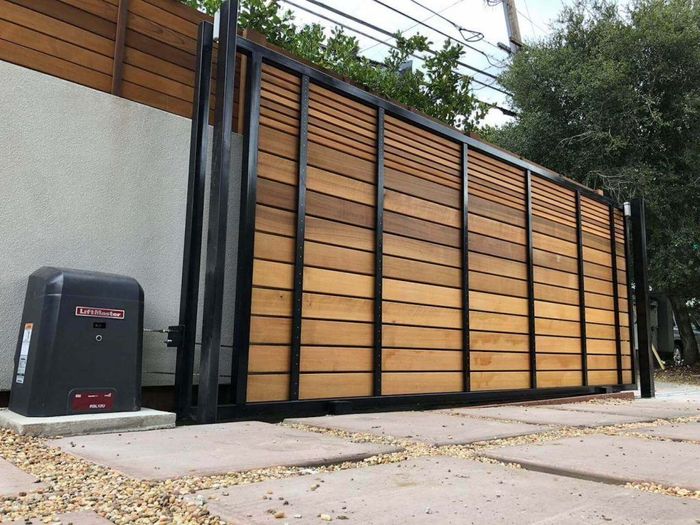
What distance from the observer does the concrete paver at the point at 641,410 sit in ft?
13.6

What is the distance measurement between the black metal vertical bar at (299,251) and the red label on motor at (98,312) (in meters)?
0.98

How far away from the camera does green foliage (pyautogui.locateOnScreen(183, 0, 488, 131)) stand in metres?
7.49

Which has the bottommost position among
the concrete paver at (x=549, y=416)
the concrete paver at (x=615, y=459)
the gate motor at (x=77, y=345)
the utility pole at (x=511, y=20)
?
the concrete paver at (x=549, y=416)

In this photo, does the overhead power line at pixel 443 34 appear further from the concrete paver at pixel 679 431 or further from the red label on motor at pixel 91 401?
the red label on motor at pixel 91 401

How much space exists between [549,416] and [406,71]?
18.9ft

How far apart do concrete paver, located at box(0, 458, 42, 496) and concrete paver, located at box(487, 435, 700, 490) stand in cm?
164

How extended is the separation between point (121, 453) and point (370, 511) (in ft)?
3.53

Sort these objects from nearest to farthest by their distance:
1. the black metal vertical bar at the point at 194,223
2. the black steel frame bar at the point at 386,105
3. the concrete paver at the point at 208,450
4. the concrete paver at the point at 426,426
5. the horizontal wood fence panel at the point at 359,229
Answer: the concrete paver at the point at 208,450 < the concrete paver at the point at 426,426 < the black metal vertical bar at the point at 194,223 < the horizontal wood fence panel at the point at 359,229 < the black steel frame bar at the point at 386,105

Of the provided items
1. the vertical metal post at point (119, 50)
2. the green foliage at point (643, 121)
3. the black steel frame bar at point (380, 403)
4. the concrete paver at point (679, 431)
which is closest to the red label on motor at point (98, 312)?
the black steel frame bar at point (380, 403)

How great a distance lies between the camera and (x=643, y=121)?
9.68 metres

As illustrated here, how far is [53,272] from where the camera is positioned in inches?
103

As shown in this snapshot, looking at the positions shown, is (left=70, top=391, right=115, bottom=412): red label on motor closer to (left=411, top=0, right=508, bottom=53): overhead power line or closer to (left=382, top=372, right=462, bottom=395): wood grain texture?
(left=382, top=372, right=462, bottom=395): wood grain texture

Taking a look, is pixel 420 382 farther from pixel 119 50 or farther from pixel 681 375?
pixel 681 375

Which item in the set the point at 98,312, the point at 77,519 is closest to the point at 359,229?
the point at 98,312
